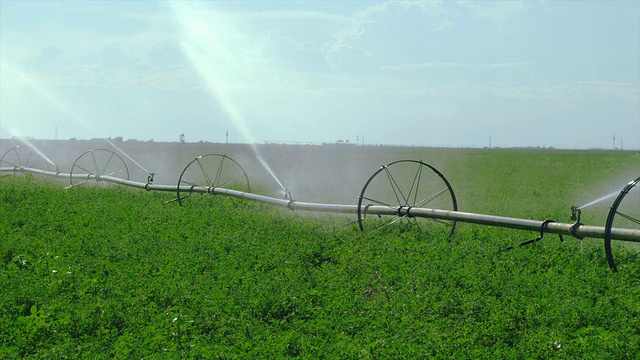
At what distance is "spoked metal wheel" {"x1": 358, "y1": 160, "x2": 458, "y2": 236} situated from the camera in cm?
1309

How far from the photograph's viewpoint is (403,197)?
39.0 feet

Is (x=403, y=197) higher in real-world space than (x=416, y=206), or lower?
higher

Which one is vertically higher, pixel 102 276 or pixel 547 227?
pixel 547 227

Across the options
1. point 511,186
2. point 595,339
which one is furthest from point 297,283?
point 511,186

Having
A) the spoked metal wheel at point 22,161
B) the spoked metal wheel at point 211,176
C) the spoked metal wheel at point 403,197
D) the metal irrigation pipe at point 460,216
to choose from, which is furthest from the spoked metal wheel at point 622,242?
the spoked metal wheel at point 22,161

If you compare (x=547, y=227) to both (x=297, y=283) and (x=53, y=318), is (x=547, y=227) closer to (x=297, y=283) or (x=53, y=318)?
(x=297, y=283)

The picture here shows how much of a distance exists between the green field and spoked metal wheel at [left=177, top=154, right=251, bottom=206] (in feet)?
15.0

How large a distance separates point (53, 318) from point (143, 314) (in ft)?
3.82

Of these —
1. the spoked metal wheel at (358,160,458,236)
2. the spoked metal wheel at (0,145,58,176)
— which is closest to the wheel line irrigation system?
the spoked metal wheel at (358,160,458,236)

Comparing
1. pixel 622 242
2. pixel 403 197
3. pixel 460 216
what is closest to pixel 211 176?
pixel 403 197

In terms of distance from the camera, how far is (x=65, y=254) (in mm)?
11883

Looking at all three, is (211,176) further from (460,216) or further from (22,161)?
(460,216)

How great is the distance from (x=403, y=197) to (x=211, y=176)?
27.0 m

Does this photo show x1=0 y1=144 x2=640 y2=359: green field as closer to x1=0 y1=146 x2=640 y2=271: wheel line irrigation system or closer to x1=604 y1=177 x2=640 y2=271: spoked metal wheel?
x1=604 y1=177 x2=640 y2=271: spoked metal wheel
